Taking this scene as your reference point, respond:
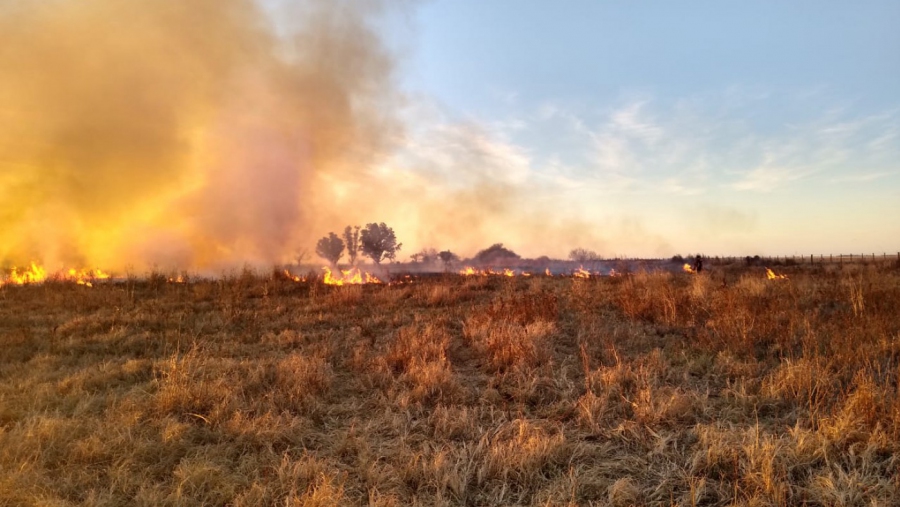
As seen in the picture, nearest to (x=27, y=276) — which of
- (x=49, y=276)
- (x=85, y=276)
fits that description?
(x=49, y=276)

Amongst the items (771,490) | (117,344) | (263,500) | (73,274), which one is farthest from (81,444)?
(73,274)

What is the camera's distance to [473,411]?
18.4ft

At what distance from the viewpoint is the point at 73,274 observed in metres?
19.5

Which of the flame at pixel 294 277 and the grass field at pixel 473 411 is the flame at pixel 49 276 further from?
the grass field at pixel 473 411

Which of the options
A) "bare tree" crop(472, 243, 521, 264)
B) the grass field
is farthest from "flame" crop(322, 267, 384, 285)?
"bare tree" crop(472, 243, 521, 264)

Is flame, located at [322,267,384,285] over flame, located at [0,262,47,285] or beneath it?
beneath

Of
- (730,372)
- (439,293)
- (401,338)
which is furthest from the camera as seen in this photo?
(439,293)

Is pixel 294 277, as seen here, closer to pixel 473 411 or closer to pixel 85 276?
pixel 85 276

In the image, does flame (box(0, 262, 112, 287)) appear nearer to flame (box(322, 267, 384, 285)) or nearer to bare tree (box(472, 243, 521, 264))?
flame (box(322, 267, 384, 285))

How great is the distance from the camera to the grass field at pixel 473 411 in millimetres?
3984

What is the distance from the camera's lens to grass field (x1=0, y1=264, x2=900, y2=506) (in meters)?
3.98

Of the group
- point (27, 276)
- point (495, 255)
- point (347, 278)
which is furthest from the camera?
point (495, 255)

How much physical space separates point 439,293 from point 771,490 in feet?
38.8

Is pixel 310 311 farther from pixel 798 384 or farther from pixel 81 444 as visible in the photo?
pixel 798 384
